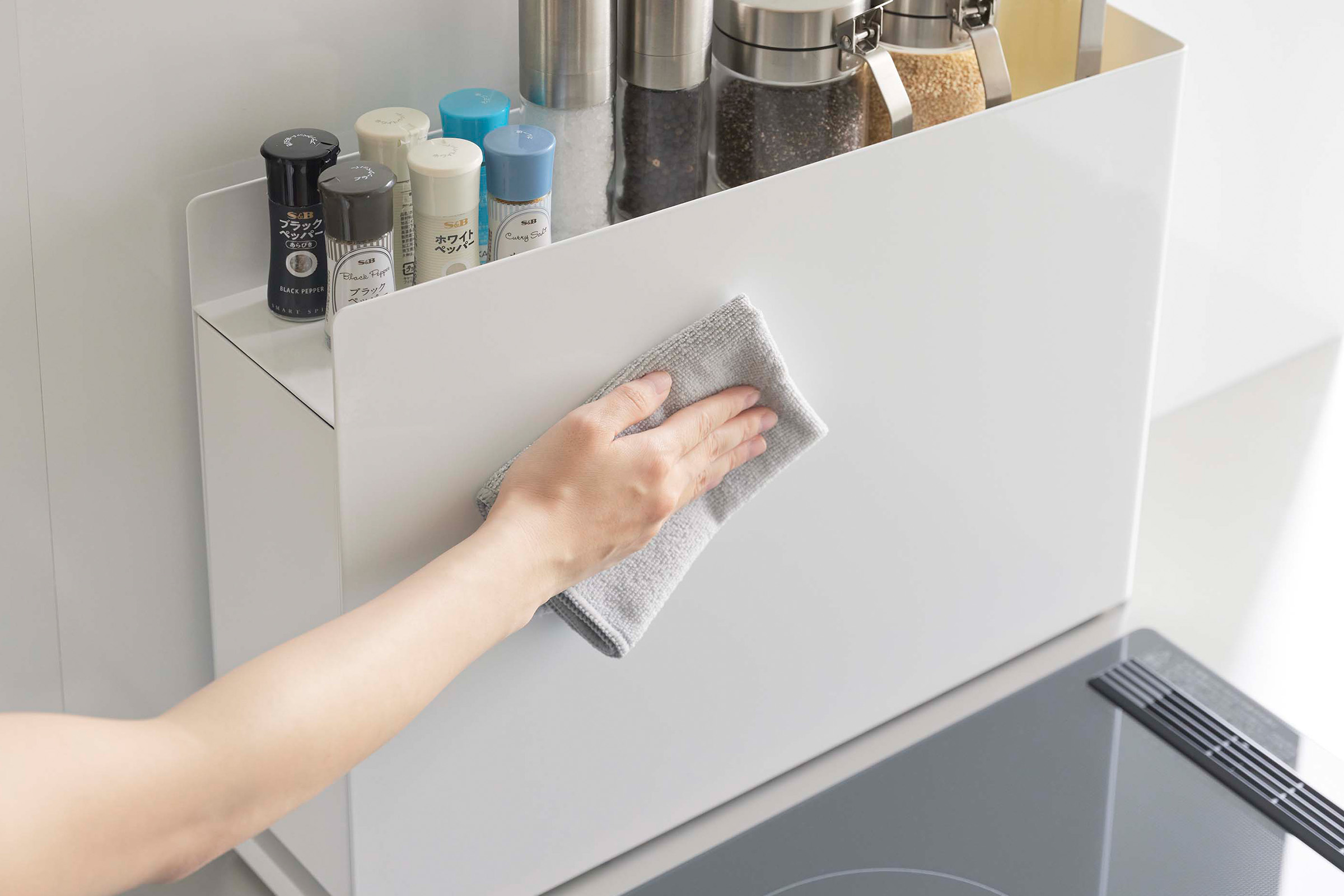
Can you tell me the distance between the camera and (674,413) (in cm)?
75

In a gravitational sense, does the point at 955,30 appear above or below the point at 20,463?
above

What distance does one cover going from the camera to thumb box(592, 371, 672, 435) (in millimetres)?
697

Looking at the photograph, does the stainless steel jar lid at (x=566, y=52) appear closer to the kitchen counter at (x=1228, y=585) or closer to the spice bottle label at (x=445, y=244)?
the spice bottle label at (x=445, y=244)

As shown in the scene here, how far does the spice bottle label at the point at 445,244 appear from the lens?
0.71 meters

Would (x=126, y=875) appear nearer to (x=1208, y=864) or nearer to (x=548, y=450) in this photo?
(x=548, y=450)

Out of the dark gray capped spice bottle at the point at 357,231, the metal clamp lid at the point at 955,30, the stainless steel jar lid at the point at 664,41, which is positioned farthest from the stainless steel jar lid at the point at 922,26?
the dark gray capped spice bottle at the point at 357,231

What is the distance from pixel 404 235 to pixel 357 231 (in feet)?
0.21

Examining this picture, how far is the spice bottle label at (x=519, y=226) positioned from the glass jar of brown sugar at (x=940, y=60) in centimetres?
24

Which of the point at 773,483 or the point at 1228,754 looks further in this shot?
the point at 1228,754

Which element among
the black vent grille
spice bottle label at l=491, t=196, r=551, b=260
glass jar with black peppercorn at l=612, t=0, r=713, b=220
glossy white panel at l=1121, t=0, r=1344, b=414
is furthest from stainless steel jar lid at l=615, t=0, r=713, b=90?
the black vent grille

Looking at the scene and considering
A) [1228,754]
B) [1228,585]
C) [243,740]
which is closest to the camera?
[243,740]

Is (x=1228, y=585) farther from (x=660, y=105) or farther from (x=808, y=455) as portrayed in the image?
(x=660, y=105)

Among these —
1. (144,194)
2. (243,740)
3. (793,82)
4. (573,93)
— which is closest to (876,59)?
Answer: (793,82)

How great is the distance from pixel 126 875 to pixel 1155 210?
0.76 meters
